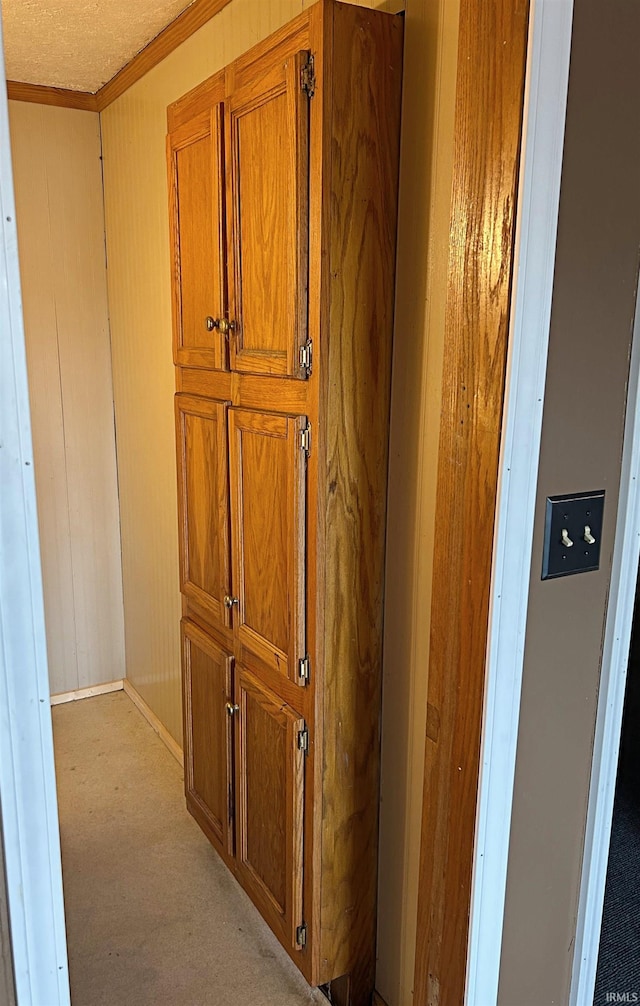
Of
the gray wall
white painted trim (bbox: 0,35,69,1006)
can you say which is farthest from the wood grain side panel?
white painted trim (bbox: 0,35,69,1006)

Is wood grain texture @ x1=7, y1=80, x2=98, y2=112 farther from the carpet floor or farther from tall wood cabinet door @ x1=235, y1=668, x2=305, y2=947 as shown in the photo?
the carpet floor

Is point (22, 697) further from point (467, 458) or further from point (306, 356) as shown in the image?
point (306, 356)

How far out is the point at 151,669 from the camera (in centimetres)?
319

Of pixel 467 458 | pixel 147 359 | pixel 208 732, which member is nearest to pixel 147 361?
pixel 147 359

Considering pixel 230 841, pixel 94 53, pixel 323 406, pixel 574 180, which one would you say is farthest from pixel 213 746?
pixel 94 53

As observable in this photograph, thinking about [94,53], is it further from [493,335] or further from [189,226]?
[493,335]

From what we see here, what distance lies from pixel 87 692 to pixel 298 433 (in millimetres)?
2340

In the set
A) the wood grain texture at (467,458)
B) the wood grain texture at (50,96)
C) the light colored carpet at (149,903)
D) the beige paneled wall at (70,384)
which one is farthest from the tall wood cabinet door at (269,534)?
the wood grain texture at (50,96)

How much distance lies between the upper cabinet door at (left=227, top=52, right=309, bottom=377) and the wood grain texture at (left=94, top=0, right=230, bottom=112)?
0.73m

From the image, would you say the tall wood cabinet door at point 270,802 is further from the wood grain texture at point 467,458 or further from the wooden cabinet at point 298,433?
the wood grain texture at point 467,458

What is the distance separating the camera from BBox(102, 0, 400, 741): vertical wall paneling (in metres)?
2.64

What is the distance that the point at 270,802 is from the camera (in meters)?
1.87

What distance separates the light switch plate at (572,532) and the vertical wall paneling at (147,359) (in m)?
1.76

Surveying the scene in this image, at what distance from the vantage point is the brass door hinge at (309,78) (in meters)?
1.42
